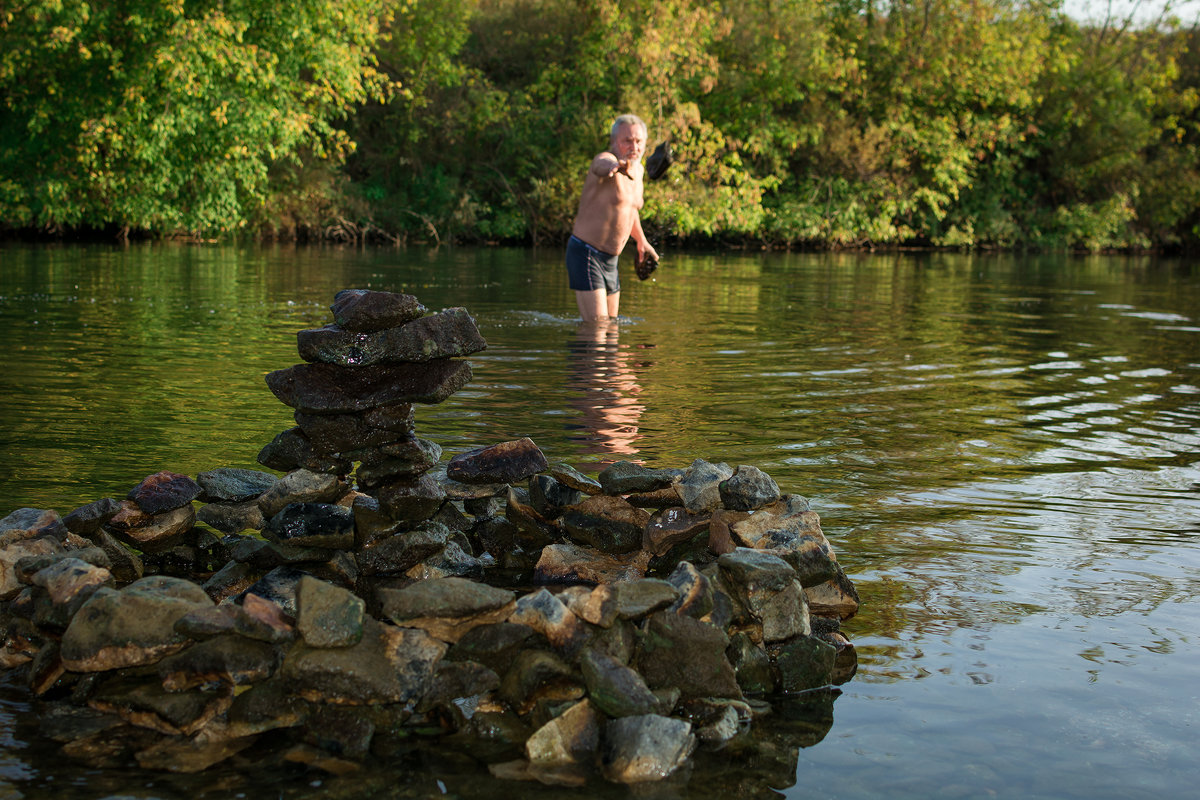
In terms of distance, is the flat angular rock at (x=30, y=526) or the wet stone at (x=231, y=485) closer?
the flat angular rock at (x=30, y=526)

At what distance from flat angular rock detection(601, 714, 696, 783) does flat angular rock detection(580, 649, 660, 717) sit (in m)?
0.07

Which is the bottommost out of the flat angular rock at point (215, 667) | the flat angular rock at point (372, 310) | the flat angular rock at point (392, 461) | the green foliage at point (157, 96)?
the flat angular rock at point (215, 667)

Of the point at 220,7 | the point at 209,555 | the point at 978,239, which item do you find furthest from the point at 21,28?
the point at 978,239

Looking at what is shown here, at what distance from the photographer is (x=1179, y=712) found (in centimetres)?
346

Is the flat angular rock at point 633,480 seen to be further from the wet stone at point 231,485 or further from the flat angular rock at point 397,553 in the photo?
the wet stone at point 231,485

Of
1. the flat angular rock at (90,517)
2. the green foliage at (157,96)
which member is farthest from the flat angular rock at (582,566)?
the green foliage at (157,96)

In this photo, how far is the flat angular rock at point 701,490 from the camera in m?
4.77

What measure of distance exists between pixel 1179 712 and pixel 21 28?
1047 inches

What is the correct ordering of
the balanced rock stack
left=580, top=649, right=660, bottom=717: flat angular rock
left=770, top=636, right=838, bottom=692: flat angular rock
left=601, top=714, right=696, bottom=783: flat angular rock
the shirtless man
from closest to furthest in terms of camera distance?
left=601, top=714, right=696, bottom=783: flat angular rock, left=580, top=649, right=660, bottom=717: flat angular rock, left=770, top=636, right=838, bottom=692: flat angular rock, the balanced rock stack, the shirtless man

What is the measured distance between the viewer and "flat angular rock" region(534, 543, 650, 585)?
179 inches

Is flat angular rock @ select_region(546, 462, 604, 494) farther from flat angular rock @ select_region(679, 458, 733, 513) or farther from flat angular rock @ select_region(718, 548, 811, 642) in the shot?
flat angular rock @ select_region(718, 548, 811, 642)

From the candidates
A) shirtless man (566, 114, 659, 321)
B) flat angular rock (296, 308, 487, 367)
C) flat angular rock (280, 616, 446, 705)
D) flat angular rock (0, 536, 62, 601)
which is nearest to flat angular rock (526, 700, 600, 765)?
flat angular rock (280, 616, 446, 705)

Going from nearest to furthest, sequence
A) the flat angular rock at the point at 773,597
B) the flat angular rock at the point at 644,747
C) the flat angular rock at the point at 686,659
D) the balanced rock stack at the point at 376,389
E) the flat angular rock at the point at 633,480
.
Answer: the flat angular rock at the point at 644,747, the flat angular rock at the point at 686,659, the flat angular rock at the point at 773,597, the balanced rock stack at the point at 376,389, the flat angular rock at the point at 633,480

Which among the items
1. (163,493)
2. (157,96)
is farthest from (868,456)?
(157,96)
